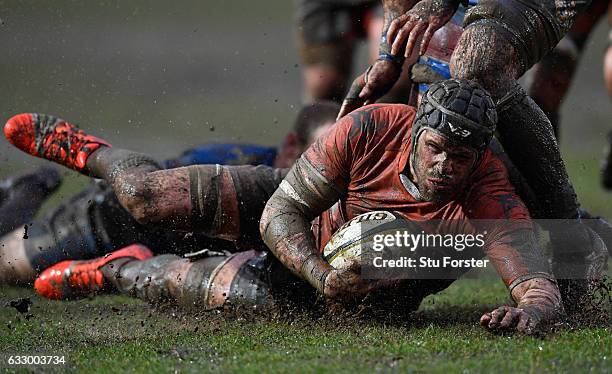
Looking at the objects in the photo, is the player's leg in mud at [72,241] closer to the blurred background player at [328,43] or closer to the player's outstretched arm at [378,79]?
the player's outstretched arm at [378,79]

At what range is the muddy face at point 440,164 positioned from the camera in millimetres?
4570

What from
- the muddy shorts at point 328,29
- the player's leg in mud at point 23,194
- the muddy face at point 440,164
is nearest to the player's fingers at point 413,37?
the muddy face at point 440,164

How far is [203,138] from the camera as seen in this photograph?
13695 millimetres

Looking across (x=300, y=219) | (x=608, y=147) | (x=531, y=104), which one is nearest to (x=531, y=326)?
(x=300, y=219)

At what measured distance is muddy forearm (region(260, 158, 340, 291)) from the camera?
4766 mm

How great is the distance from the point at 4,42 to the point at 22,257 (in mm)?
8883

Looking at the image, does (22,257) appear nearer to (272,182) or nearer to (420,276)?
(272,182)

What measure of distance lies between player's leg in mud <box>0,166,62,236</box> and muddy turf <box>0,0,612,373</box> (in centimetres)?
49

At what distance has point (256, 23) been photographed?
21734 mm

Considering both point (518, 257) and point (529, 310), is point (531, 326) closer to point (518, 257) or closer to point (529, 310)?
point (529, 310)

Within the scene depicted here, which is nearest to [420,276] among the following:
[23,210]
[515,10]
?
[515,10]

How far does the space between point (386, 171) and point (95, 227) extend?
2.35m

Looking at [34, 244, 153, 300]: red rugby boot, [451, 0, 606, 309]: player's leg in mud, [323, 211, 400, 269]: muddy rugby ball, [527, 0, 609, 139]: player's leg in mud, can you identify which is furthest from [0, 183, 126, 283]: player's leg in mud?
[527, 0, 609, 139]: player's leg in mud

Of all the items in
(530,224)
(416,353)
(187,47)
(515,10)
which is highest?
(515,10)
